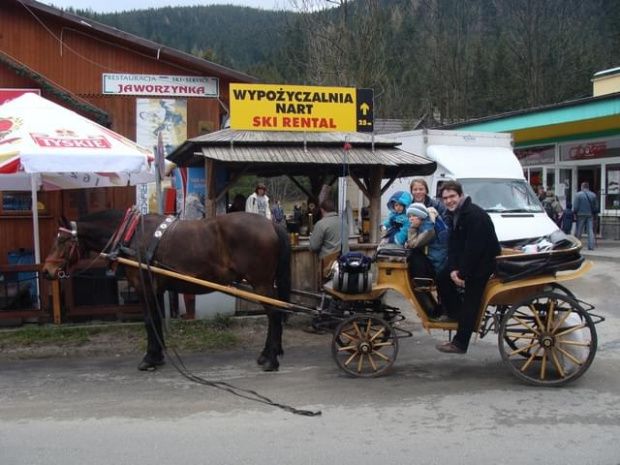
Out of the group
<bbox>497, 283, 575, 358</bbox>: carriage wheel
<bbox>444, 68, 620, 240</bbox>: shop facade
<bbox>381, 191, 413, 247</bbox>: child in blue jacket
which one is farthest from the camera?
<bbox>444, 68, 620, 240</bbox>: shop facade

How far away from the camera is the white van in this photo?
37.7ft

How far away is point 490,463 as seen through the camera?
4.19 meters

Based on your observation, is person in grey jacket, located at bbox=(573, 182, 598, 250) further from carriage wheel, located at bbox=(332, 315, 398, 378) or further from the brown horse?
the brown horse

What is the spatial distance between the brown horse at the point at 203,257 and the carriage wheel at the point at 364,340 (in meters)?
0.84

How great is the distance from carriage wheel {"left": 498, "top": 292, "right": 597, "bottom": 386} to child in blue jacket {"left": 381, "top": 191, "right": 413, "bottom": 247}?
1.38 m

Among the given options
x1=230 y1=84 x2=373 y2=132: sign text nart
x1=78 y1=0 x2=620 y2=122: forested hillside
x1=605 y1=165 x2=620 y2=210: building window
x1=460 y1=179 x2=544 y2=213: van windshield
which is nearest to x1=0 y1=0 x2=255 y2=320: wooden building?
x1=230 y1=84 x2=373 y2=132: sign text nart

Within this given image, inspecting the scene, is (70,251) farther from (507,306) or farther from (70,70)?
(70,70)

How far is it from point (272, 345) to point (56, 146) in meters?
3.66

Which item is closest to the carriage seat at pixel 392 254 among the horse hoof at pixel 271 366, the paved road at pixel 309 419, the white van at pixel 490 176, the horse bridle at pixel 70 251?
the paved road at pixel 309 419

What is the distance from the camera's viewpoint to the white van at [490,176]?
11484 mm

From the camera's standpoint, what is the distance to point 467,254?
581 centimetres

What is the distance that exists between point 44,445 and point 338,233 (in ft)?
15.3

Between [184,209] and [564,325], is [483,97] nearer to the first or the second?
[184,209]

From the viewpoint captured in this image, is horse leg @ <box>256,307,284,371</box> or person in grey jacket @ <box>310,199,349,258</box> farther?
person in grey jacket @ <box>310,199,349,258</box>
